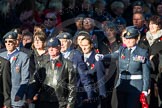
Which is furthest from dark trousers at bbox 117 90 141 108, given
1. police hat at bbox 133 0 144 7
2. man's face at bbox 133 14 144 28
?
police hat at bbox 133 0 144 7

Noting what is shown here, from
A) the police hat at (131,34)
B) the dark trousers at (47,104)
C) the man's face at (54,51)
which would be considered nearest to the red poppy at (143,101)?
the police hat at (131,34)

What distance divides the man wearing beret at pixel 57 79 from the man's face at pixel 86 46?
0.85 m

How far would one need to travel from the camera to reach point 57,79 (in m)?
8.54

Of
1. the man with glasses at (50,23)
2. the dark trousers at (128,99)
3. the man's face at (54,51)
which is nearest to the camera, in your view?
the man's face at (54,51)

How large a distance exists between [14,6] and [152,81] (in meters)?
3.85

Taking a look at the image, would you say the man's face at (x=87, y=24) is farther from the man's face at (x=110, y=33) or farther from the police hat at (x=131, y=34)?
the police hat at (x=131, y=34)

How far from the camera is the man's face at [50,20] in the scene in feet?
37.8

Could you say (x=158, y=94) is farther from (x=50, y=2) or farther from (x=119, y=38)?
(x=50, y=2)

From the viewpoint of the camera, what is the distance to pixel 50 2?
42.8 ft

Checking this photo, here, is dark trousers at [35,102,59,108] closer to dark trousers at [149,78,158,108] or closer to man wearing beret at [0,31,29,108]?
man wearing beret at [0,31,29,108]

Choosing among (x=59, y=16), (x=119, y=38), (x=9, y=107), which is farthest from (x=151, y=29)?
(x=9, y=107)

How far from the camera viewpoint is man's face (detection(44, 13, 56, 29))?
11.5 metres

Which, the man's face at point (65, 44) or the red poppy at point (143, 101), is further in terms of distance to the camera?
the man's face at point (65, 44)

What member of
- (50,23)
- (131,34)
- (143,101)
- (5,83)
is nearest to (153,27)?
Result: (131,34)
